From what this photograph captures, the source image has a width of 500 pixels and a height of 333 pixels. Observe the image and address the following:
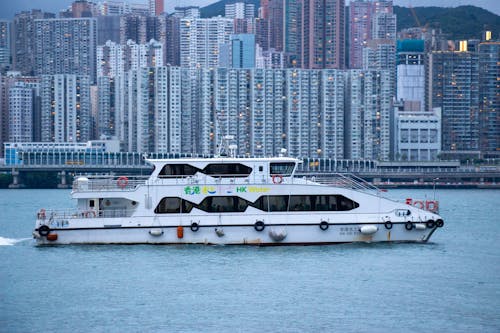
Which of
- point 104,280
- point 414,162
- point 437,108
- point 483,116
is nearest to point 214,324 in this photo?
point 104,280

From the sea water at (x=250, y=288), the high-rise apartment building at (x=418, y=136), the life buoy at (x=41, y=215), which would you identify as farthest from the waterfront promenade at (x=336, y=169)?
the sea water at (x=250, y=288)

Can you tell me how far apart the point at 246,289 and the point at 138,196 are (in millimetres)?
8126

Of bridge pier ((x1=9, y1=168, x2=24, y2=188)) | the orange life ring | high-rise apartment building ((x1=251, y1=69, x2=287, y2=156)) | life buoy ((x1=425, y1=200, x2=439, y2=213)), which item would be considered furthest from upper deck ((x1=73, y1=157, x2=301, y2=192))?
high-rise apartment building ((x1=251, y1=69, x2=287, y2=156))

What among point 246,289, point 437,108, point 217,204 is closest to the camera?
point 246,289

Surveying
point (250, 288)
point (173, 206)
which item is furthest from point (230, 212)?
point (250, 288)

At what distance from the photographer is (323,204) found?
39188 millimetres

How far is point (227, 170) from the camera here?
3978 cm

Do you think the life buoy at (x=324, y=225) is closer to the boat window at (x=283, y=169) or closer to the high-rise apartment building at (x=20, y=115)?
the boat window at (x=283, y=169)

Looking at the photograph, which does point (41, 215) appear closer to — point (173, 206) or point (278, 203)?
point (173, 206)

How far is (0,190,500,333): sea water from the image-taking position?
2844cm

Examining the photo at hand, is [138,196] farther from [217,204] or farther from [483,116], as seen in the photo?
[483,116]

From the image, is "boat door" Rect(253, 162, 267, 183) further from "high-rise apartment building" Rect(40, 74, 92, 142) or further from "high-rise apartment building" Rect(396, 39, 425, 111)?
"high-rise apartment building" Rect(396, 39, 425, 111)

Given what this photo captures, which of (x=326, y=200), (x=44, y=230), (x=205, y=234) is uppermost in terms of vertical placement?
(x=326, y=200)

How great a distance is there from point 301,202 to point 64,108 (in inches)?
5024
